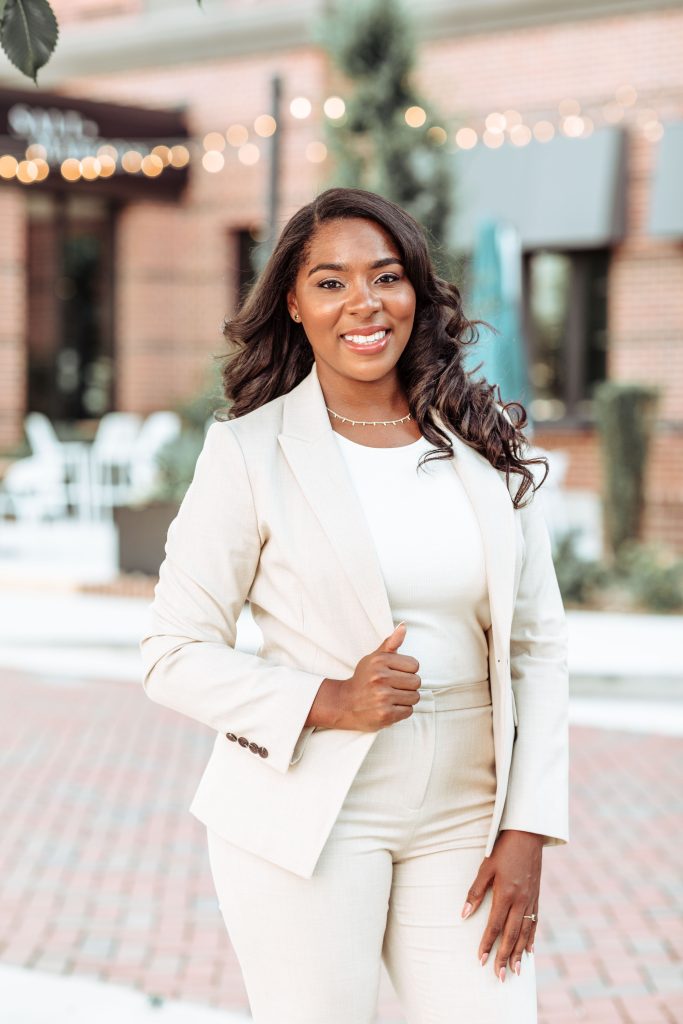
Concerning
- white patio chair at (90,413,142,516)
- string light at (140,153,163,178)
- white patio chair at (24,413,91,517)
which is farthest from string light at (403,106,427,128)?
white patio chair at (24,413,91,517)


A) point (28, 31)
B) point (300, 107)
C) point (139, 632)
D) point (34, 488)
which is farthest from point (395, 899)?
point (300, 107)

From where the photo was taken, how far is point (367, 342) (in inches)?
91.4

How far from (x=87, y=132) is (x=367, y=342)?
12.8 metres

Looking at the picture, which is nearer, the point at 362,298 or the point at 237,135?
the point at 362,298

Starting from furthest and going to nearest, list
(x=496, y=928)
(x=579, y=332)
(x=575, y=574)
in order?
1. (x=579, y=332)
2. (x=575, y=574)
3. (x=496, y=928)

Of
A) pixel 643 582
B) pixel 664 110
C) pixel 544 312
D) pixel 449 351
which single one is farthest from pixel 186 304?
pixel 449 351

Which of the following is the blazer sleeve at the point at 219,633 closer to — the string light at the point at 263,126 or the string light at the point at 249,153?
the string light at the point at 263,126

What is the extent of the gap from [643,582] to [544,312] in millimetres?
4979

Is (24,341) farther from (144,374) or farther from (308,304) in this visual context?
(308,304)

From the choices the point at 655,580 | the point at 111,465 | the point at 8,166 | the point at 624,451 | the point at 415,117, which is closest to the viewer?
the point at 655,580

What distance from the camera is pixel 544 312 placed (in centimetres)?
1495

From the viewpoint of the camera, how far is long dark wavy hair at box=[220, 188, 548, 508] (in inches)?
92.1

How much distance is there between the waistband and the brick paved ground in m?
2.10

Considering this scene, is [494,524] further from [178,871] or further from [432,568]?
[178,871]
